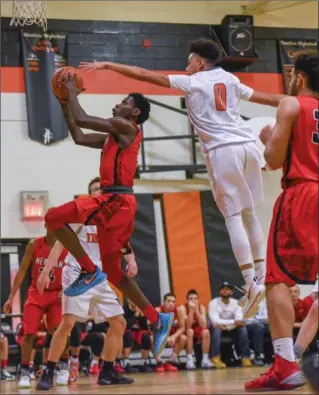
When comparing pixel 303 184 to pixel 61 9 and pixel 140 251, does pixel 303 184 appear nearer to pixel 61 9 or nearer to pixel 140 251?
pixel 140 251

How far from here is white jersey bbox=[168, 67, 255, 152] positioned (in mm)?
6426

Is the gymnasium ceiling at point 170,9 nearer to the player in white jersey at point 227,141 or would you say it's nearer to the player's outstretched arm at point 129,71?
the player in white jersey at point 227,141

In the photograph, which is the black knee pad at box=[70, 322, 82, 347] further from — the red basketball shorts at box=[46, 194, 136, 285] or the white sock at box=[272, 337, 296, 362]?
the white sock at box=[272, 337, 296, 362]

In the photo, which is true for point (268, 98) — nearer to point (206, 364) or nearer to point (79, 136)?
point (79, 136)

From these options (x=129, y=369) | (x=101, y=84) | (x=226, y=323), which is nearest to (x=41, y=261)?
(x=129, y=369)

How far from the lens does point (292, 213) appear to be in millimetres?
4602

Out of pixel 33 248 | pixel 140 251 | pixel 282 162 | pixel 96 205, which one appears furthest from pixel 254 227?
pixel 140 251

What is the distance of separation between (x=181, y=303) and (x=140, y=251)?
3.89 feet

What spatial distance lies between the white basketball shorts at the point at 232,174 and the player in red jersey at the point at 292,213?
165 cm

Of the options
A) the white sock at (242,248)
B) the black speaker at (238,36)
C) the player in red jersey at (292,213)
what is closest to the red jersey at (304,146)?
the player in red jersey at (292,213)

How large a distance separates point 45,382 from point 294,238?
13.1 feet

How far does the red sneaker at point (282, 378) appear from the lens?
4.59 meters

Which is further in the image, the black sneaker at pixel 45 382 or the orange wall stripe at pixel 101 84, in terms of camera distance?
the orange wall stripe at pixel 101 84

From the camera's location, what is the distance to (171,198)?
1494 cm
